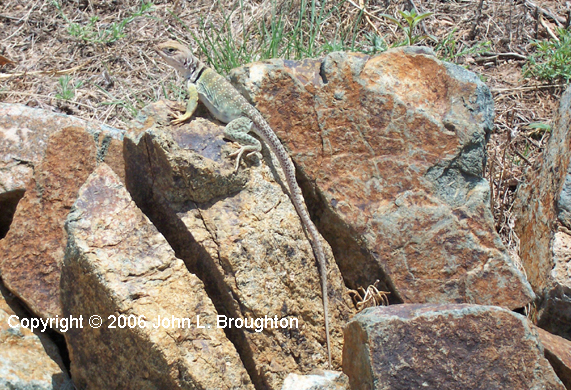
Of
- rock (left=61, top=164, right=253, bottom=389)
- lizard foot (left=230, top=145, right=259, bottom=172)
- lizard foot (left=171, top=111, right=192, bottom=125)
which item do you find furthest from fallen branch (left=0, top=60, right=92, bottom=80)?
A: lizard foot (left=230, top=145, right=259, bottom=172)

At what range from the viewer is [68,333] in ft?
10.2

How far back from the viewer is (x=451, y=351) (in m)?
2.67

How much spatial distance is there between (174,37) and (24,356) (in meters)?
3.91

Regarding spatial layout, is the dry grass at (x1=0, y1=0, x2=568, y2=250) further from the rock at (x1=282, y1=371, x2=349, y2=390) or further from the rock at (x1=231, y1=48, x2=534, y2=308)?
the rock at (x1=282, y1=371, x2=349, y2=390)

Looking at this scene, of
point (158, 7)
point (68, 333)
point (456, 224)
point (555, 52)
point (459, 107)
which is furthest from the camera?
point (158, 7)

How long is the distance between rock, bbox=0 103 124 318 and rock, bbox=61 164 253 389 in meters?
0.31

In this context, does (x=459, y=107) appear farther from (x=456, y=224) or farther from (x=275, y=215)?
(x=275, y=215)

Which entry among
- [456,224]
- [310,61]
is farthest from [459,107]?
[310,61]

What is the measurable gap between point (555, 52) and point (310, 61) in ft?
9.80

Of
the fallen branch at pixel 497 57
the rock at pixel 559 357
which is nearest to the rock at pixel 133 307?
the rock at pixel 559 357

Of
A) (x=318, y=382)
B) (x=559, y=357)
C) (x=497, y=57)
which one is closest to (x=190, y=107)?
(x=318, y=382)

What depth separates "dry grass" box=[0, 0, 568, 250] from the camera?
17.7ft

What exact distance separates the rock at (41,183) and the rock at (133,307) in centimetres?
31

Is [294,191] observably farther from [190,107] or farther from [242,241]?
[190,107]
